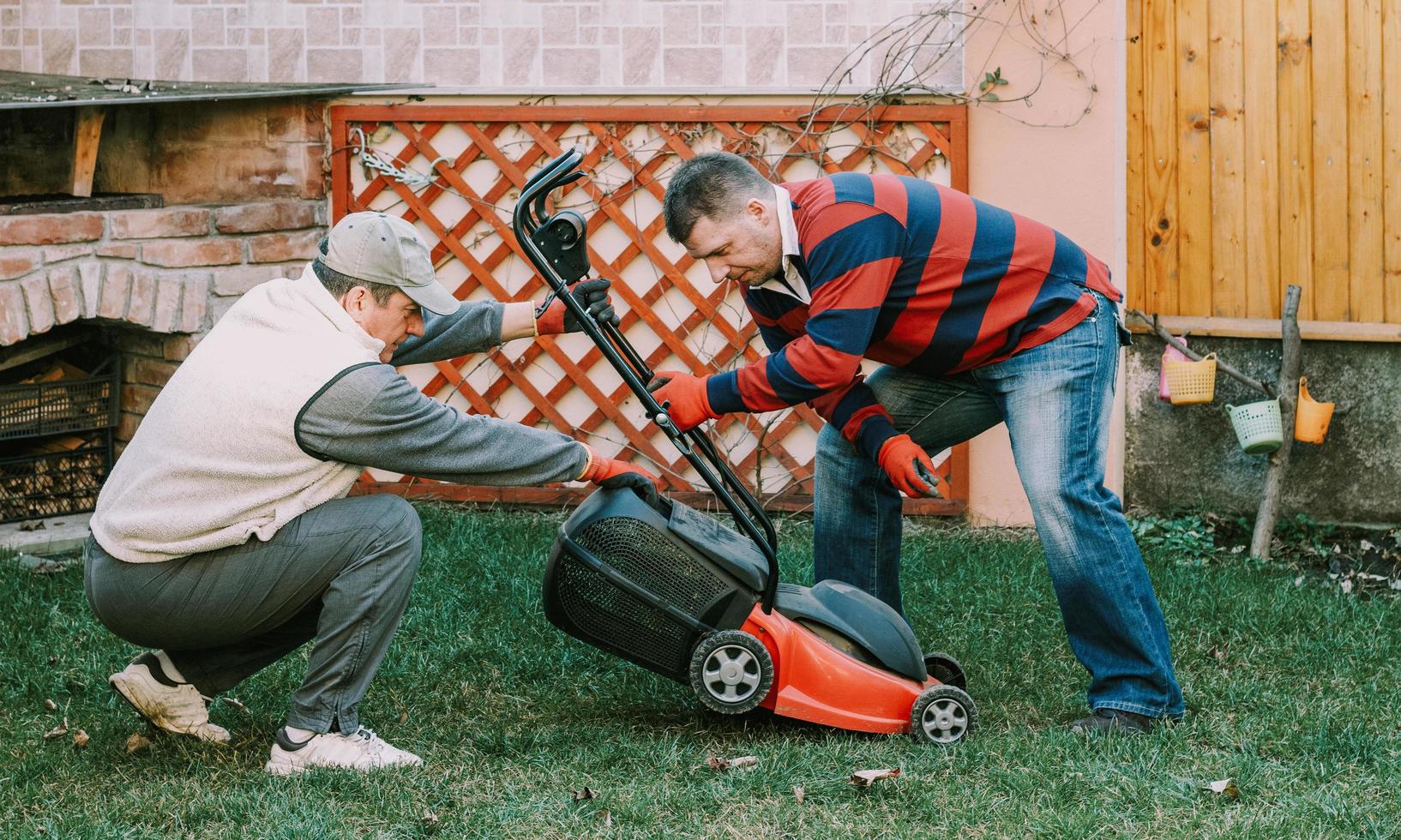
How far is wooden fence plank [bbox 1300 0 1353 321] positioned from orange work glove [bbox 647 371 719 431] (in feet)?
9.56

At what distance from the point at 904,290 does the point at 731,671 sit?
87 centimetres

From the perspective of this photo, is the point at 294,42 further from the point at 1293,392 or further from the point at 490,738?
the point at 1293,392

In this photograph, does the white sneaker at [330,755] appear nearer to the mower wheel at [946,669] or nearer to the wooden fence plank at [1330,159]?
the mower wheel at [946,669]

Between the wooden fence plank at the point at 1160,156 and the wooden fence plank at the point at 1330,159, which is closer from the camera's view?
the wooden fence plank at the point at 1330,159

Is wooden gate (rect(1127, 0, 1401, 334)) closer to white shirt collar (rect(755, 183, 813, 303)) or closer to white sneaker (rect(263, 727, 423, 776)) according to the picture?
white shirt collar (rect(755, 183, 813, 303))

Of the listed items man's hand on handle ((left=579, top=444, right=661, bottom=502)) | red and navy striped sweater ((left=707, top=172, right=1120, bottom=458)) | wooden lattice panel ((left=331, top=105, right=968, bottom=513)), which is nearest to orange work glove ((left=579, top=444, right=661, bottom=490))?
man's hand on handle ((left=579, top=444, right=661, bottom=502))

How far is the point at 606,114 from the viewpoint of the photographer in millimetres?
5438

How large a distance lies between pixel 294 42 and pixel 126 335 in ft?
4.12

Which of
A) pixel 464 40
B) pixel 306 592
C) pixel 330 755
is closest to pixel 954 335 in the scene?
pixel 306 592

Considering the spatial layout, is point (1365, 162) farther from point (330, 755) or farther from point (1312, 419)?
point (330, 755)

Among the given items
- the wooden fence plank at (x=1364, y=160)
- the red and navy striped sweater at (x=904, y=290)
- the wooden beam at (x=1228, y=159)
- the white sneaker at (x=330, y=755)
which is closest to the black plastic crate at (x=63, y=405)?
the white sneaker at (x=330, y=755)

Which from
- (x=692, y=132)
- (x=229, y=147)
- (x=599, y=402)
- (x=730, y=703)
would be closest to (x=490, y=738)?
(x=730, y=703)

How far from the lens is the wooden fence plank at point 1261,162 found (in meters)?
5.13

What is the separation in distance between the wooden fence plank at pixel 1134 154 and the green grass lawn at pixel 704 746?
1.27m
